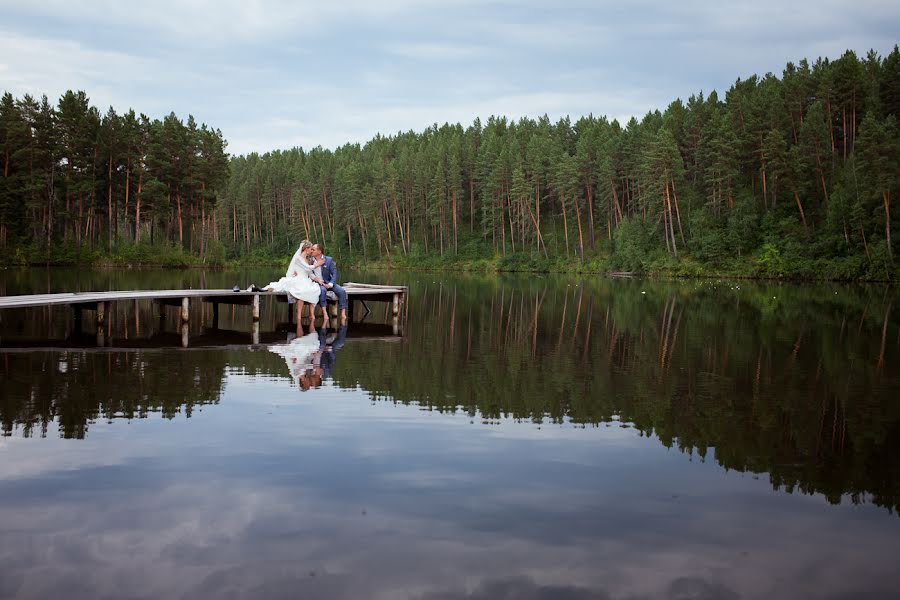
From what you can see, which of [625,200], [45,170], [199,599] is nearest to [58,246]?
[45,170]

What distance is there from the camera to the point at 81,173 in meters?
68.9

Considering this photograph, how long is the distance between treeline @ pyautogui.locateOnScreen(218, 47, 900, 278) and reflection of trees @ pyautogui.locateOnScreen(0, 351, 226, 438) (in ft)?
178

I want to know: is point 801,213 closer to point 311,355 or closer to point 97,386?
point 311,355

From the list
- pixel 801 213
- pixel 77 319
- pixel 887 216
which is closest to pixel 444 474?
pixel 77 319

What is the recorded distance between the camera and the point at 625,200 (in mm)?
97875

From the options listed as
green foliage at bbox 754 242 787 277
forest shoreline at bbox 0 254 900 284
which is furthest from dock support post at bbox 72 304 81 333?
green foliage at bbox 754 242 787 277

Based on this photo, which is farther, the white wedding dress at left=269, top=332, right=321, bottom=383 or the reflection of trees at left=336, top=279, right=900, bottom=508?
the white wedding dress at left=269, top=332, right=321, bottom=383

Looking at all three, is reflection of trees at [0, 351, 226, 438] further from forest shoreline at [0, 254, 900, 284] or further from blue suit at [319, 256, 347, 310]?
forest shoreline at [0, 254, 900, 284]

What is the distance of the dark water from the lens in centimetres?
588

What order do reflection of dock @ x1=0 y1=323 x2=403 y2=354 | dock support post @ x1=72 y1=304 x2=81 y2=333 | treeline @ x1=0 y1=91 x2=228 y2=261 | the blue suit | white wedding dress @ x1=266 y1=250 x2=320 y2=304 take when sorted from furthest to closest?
treeline @ x1=0 y1=91 x2=228 y2=261
the blue suit
white wedding dress @ x1=266 y1=250 x2=320 y2=304
dock support post @ x1=72 y1=304 x2=81 y2=333
reflection of dock @ x1=0 y1=323 x2=403 y2=354

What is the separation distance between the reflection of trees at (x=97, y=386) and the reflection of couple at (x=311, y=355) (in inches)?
56.9

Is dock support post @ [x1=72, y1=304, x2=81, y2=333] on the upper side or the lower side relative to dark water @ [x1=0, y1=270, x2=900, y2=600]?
upper

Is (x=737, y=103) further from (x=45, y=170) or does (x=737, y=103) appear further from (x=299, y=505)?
(x=299, y=505)

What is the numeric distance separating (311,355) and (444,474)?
9631 mm
